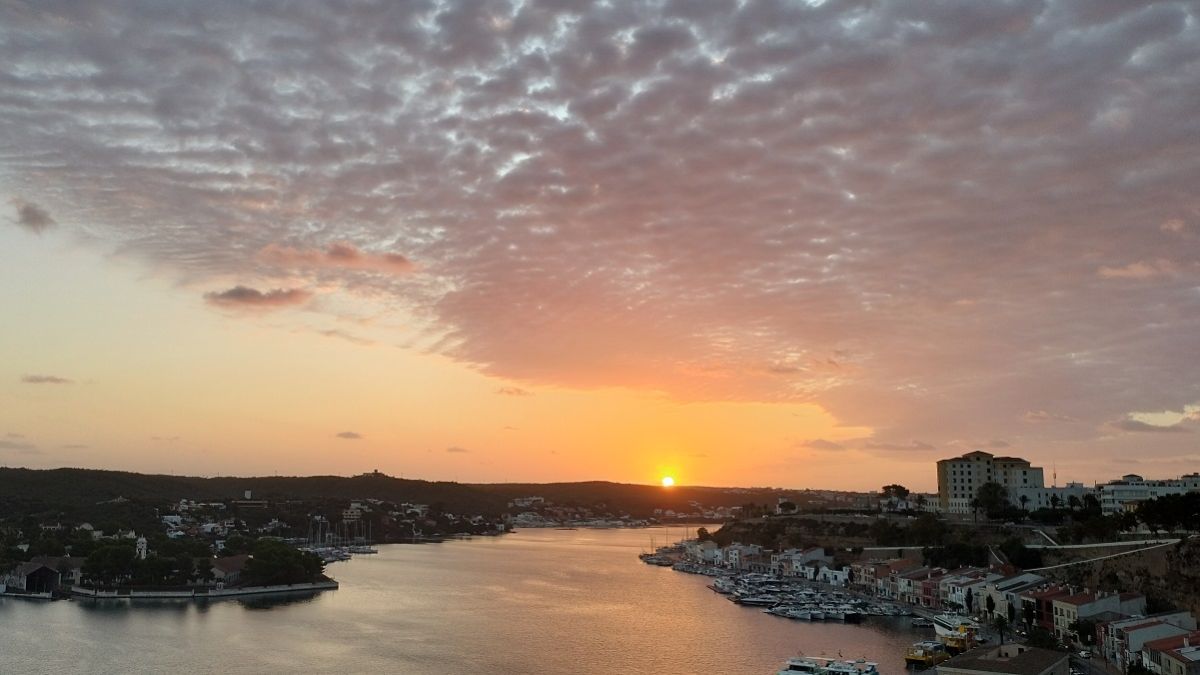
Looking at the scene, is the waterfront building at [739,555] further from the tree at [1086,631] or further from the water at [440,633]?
the tree at [1086,631]

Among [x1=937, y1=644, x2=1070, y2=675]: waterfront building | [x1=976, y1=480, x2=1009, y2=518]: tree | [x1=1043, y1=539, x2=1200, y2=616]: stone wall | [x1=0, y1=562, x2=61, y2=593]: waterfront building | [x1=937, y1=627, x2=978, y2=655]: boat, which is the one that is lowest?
[x1=0, y1=562, x2=61, y2=593]: waterfront building

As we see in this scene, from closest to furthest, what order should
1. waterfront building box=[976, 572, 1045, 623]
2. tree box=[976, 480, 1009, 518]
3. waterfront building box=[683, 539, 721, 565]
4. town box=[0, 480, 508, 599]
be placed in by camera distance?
waterfront building box=[976, 572, 1045, 623], town box=[0, 480, 508, 599], tree box=[976, 480, 1009, 518], waterfront building box=[683, 539, 721, 565]

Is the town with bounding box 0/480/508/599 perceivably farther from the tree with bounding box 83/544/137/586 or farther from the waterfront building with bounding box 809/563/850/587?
the waterfront building with bounding box 809/563/850/587

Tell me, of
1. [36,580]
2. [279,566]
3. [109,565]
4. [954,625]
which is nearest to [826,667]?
[954,625]

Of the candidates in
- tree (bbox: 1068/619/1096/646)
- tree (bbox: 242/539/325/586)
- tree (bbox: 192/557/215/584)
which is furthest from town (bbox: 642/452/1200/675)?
tree (bbox: 192/557/215/584)

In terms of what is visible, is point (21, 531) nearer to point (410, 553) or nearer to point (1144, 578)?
point (410, 553)

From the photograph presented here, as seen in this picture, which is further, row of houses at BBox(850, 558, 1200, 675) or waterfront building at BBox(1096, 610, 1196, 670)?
waterfront building at BBox(1096, 610, 1196, 670)

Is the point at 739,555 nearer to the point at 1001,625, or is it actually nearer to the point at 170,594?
the point at 1001,625
